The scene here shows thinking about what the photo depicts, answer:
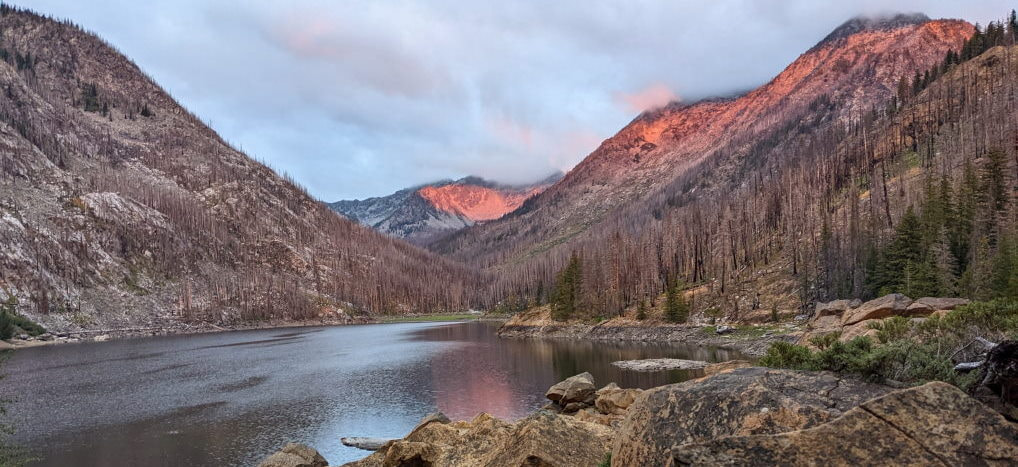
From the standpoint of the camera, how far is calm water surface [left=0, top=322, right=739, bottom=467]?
36.8m

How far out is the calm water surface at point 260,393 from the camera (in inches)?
1447

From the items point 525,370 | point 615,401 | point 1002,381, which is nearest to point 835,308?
point 525,370

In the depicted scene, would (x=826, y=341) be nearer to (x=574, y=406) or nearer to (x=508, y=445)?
(x=508, y=445)

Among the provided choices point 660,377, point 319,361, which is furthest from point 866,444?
point 319,361

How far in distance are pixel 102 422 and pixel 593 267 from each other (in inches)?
4071

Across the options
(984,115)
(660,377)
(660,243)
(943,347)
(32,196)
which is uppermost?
(32,196)

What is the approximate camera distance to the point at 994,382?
824 centimetres

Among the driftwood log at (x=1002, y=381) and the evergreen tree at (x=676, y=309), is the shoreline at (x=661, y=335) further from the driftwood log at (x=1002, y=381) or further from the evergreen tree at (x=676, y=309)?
the driftwood log at (x=1002, y=381)

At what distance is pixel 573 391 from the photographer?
37.7 meters

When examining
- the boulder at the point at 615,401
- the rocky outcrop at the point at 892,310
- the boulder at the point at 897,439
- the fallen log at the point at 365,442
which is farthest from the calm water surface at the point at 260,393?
the boulder at the point at 897,439

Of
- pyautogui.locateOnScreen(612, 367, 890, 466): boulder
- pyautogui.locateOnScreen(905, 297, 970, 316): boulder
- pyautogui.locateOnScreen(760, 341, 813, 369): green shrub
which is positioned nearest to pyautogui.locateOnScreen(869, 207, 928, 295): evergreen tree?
pyautogui.locateOnScreen(905, 297, 970, 316): boulder

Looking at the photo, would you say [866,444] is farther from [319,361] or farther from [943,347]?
[319,361]

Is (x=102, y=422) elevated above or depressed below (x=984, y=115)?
below

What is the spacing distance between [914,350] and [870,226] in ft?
308
